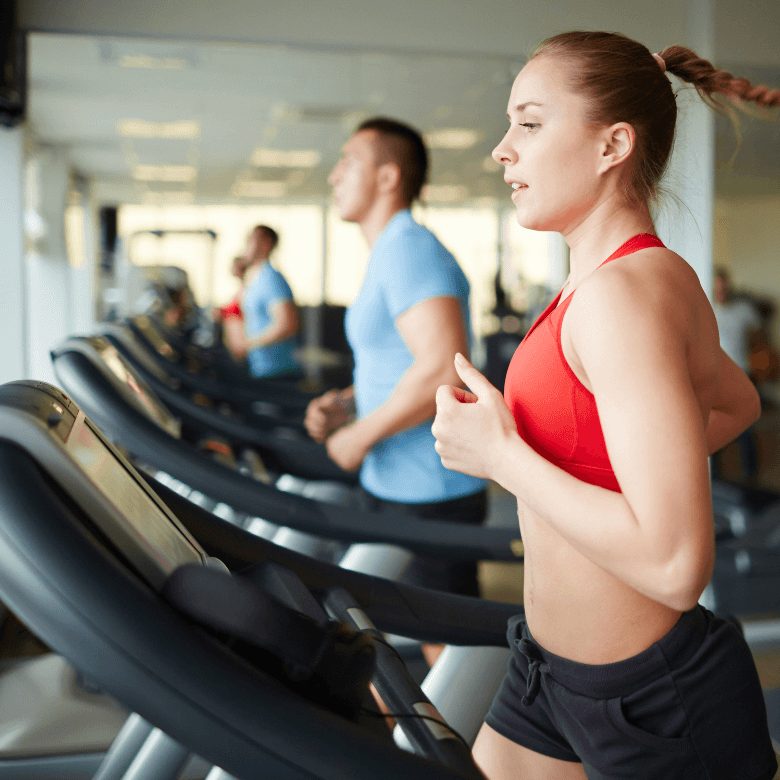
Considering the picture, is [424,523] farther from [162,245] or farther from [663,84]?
[162,245]

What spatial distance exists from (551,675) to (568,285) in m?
0.40

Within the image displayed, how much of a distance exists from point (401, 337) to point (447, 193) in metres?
7.31

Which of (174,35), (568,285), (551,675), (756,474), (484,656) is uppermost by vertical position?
(174,35)

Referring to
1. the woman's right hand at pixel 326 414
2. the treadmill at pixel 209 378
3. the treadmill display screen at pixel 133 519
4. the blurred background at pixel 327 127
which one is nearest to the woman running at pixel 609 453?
the blurred background at pixel 327 127

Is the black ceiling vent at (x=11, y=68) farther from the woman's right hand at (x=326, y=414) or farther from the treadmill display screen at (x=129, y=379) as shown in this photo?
the treadmill display screen at (x=129, y=379)

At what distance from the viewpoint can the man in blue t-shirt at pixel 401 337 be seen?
2072 millimetres

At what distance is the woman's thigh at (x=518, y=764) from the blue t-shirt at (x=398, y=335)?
3.29 feet

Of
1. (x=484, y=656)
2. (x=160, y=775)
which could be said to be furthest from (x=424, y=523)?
(x=160, y=775)

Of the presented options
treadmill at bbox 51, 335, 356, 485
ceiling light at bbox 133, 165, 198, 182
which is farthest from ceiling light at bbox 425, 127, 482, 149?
treadmill at bbox 51, 335, 356, 485

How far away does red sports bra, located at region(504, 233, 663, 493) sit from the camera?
0.96 metres

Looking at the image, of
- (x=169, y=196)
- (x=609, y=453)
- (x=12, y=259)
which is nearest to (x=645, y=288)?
(x=609, y=453)

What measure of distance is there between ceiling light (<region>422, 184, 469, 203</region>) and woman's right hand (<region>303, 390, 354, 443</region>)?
639 cm

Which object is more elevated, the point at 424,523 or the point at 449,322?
the point at 449,322

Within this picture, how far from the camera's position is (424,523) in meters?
1.88
